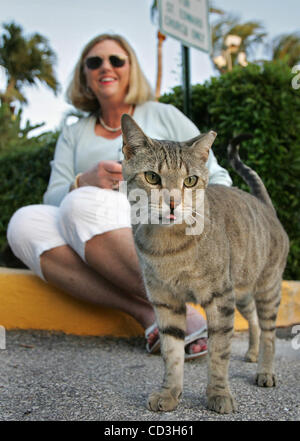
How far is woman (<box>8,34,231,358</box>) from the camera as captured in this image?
240cm

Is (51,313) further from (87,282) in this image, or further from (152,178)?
(152,178)

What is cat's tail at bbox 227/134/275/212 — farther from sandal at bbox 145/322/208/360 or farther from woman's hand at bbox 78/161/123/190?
sandal at bbox 145/322/208/360

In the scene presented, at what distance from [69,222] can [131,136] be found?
3.08 feet

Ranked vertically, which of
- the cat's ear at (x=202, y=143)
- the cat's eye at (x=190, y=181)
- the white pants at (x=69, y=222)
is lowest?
Result: the white pants at (x=69, y=222)

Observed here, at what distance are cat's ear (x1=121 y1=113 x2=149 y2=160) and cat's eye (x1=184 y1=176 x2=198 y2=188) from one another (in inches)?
8.8

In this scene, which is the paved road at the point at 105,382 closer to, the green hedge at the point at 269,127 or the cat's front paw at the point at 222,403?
the cat's front paw at the point at 222,403

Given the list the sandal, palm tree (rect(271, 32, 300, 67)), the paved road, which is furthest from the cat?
palm tree (rect(271, 32, 300, 67))

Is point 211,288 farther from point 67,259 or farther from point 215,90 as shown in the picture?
point 215,90

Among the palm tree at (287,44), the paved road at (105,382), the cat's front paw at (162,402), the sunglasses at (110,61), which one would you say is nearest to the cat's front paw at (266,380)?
the paved road at (105,382)

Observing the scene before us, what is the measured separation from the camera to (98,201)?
7.95 feet

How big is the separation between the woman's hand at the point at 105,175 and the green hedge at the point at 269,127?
0.95 metres

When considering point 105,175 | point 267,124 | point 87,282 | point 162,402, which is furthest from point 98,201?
point 267,124

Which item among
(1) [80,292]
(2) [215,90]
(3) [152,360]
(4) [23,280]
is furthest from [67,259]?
(2) [215,90]

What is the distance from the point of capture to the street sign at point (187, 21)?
9.52ft
